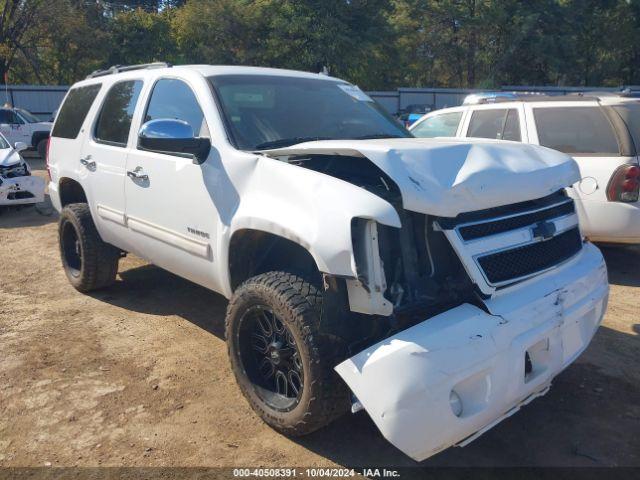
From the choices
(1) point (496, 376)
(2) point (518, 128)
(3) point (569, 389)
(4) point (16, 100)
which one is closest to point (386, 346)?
(1) point (496, 376)

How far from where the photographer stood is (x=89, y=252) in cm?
494

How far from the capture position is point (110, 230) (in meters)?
4.61

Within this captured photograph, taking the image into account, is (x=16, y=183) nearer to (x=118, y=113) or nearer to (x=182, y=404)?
(x=118, y=113)

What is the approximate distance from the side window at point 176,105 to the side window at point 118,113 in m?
0.28

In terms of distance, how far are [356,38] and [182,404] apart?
25779 mm

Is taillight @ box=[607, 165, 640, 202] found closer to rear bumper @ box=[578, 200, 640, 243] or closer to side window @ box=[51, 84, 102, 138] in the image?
rear bumper @ box=[578, 200, 640, 243]

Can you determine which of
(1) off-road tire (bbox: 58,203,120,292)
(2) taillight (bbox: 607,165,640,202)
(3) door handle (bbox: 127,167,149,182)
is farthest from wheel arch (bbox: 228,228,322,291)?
(2) taillight (bbox: 607,165,640,202)

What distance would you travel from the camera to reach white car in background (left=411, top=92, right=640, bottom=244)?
5473 mm

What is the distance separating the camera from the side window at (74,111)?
511 centimetres

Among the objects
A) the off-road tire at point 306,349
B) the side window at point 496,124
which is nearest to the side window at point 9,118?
the side window at point 496,124

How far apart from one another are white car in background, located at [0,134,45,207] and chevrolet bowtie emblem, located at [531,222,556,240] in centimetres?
871

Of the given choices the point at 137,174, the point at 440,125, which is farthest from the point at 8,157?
the point at 440,125

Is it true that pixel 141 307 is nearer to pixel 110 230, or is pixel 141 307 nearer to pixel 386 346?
pixel 110 230

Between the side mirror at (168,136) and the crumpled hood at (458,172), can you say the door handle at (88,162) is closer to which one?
the side mirror at (168,136)
